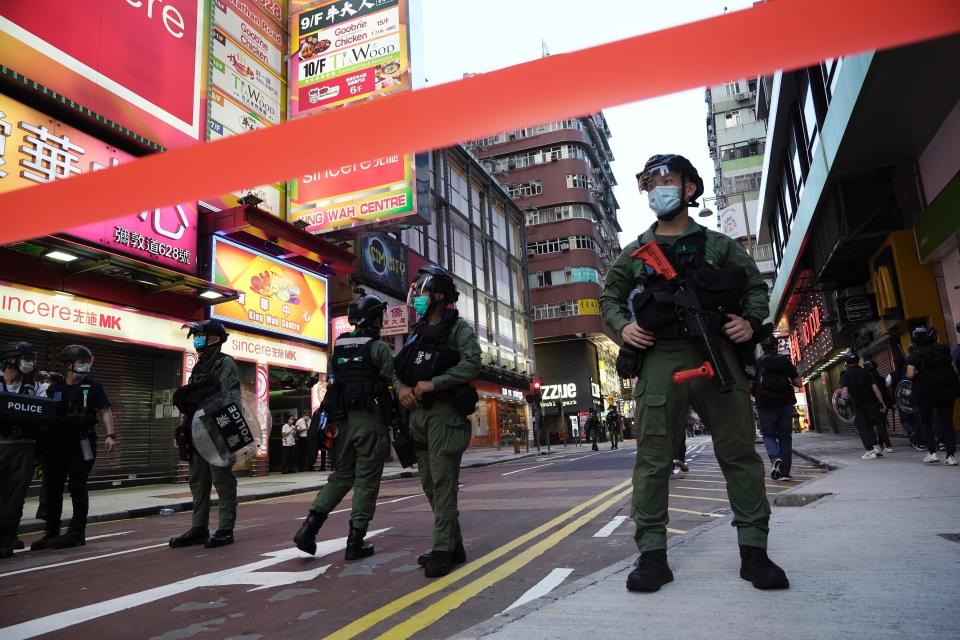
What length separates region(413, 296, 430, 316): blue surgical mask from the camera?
15.0 ft

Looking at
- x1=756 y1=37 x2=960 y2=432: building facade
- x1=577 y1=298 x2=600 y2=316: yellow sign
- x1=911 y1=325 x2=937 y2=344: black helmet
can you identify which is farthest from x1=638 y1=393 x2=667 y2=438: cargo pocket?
x1=577 y1=298 x2=600 y2=316: yellow sign

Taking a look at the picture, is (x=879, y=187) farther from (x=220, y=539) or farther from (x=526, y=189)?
(x=526, y=189)

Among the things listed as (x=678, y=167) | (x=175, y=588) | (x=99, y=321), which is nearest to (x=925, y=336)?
(x=678, y=167)

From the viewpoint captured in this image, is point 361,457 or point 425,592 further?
point 361,457

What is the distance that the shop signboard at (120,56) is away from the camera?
12.4m

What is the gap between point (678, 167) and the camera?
350 centimetres

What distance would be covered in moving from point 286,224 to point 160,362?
495 centimetres

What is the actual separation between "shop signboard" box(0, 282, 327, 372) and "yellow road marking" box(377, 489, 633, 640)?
10568 mm

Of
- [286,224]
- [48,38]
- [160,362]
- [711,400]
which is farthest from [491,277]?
[711,400]

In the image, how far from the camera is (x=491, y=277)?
40.1 m

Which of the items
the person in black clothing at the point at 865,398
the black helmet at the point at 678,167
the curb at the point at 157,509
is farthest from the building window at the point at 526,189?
the black helmet at the point at 678,167

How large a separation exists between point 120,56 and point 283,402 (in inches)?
421

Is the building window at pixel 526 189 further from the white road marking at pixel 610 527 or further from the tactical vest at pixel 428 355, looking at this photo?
the tactical vest at pixel 428 355

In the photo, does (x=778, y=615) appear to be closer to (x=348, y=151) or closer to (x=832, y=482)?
(x=348, y=151)
